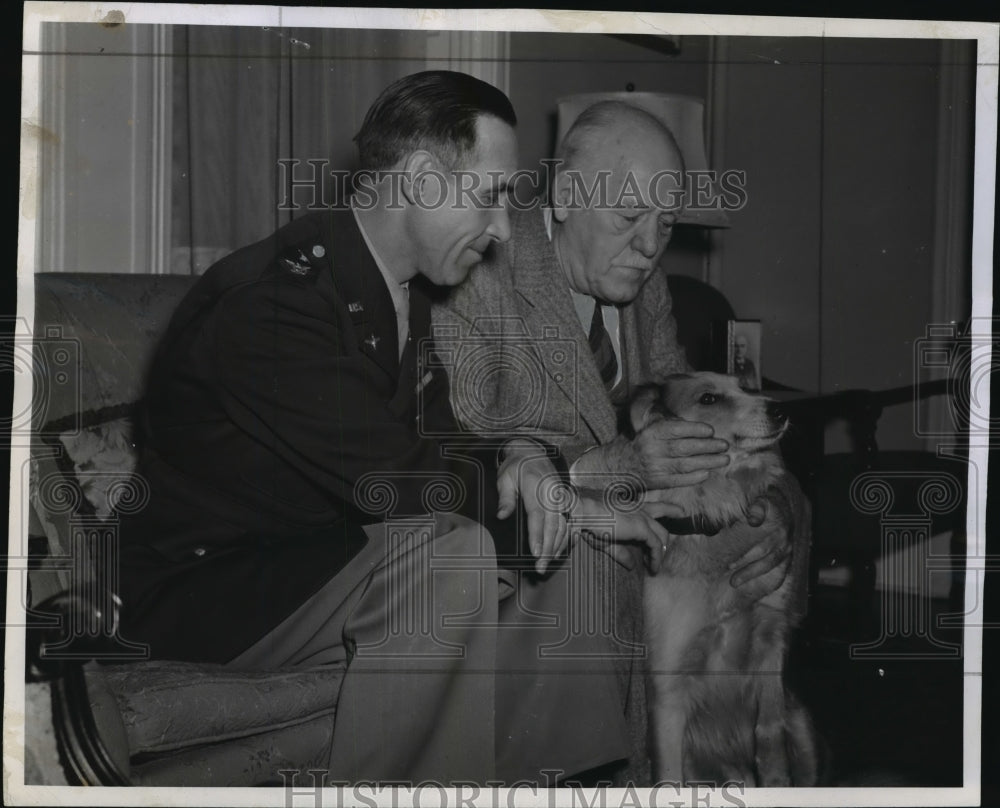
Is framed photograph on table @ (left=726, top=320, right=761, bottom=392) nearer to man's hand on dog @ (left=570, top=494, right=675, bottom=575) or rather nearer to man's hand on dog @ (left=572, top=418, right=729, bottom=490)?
man's hand on dog @ (left=572, top=418, right=729, bottom=490)

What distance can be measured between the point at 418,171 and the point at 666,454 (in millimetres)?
973

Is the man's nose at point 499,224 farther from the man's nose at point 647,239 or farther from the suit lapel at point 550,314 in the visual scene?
the man's nose at point 647,239

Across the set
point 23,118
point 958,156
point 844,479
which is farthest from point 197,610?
point 958,156

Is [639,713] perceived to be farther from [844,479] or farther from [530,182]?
[530,182]

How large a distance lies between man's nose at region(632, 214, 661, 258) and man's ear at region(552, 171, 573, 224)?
20 cm

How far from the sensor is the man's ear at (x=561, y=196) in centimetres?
289

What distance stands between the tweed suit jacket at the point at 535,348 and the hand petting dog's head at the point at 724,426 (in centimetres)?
5

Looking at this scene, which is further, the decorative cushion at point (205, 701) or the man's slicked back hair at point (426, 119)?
the man's slicked back hair at point (426, 119)

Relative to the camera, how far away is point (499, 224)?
2.91 m

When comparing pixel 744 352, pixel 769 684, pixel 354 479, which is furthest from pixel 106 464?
pixel 769 684

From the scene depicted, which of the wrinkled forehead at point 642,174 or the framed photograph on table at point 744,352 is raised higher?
the wrinkled forehead at point 642,174

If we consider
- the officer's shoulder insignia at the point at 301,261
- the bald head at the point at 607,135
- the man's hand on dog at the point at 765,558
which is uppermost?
the bald head at the point at 607,135

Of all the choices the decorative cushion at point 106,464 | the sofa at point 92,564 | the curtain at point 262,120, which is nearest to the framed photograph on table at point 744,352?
the curtain at point 262,120

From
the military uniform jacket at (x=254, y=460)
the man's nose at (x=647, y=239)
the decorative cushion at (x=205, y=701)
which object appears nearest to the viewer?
the decorative cushion at (x=205, y=701)
